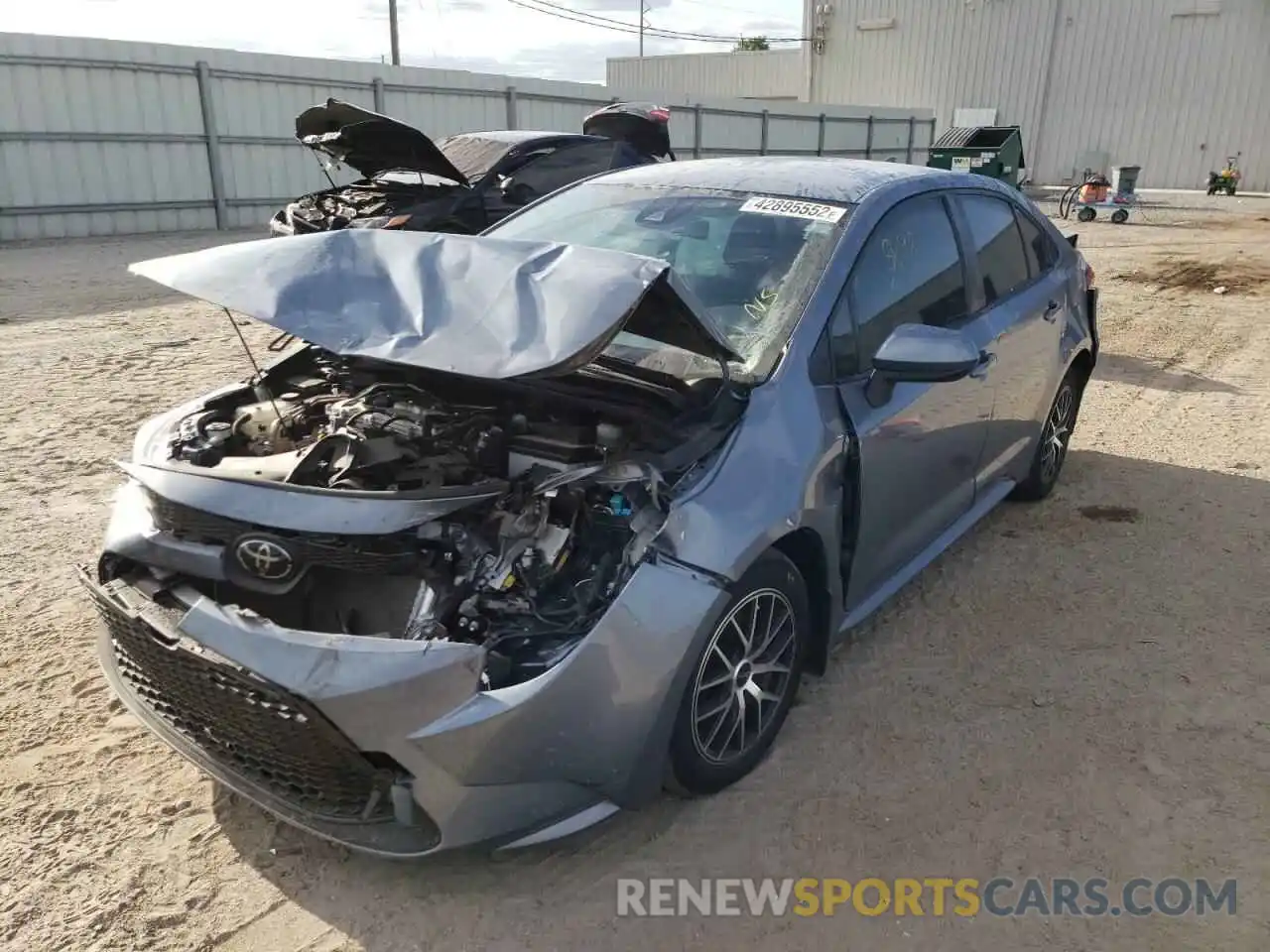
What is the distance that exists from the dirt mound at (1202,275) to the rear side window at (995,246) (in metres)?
9.08

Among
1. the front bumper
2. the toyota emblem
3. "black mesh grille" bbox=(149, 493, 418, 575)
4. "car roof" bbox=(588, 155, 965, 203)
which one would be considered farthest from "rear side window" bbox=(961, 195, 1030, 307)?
the toyota emblem

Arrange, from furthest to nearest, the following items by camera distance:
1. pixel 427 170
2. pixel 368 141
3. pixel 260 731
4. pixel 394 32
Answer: pixel 394 32 < pixel 427 170 < pixel 368 141 < pixel 260 731

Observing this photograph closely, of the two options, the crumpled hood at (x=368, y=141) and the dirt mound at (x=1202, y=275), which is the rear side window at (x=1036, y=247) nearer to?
the crumpled hood at (x=368, y=141)

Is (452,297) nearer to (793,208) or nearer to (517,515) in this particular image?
(517,515)

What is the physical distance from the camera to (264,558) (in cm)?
242

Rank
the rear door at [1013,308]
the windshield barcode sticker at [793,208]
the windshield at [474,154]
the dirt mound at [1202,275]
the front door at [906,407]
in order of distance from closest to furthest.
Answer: the front door at [906,407]
the windshield barcode sticker at [793,208]
the rear door at [1013,308]
the windshield at [474,154]
the dirt mound at [1202,275]

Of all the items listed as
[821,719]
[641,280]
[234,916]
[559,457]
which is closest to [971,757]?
Answer: [821,719]

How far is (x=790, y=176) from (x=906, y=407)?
→ 1.01 metres

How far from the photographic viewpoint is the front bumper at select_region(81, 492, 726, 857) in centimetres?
216

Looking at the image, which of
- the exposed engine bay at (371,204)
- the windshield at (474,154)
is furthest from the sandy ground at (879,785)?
the windshield at (474,154)

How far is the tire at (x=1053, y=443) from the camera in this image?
490 cm

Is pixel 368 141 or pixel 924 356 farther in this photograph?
pixel 368 141
